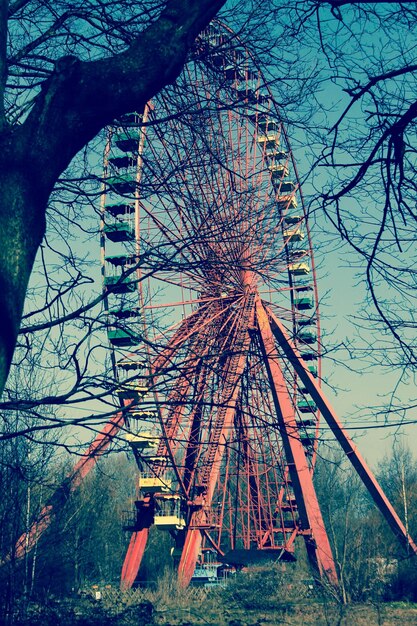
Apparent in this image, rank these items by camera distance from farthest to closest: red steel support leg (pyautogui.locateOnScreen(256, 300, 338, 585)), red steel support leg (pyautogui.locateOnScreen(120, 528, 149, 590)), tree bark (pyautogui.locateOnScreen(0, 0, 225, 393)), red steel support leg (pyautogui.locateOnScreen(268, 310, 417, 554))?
red steel support leg (pyautogui.locateOnScreen(120, 528, 149, 590)) < red steel support leg (pyautogui.locateOnScreen(268, 310, 417, 554)) < red steel support leg (pyautogui.locateOnScreen(256, 300, 338, 585)) < tree bark (pyautogui.locateOnScreen(0, 0, 225, 393))

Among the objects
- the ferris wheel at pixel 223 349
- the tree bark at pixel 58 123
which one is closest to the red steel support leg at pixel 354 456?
the ferris wheel at pixel 223 349

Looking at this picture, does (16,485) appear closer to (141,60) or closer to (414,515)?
(141,60)

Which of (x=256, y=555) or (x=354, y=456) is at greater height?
(x=354, y=456)

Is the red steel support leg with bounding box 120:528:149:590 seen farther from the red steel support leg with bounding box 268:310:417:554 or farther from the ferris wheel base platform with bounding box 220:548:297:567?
the red steel support leg with bounding box 268:310:417:554

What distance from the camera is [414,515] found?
2614cm

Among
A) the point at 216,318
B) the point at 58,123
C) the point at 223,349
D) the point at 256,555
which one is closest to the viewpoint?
the point at 58,123

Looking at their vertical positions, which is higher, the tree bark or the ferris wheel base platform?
the tree bark

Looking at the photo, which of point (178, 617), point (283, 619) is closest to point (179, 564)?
point (178, 617)

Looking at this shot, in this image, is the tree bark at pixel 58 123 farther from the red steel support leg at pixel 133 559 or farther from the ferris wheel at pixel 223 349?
the red steel support leg at pixel 133 559

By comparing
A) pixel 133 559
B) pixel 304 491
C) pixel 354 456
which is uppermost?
pixel 354 456

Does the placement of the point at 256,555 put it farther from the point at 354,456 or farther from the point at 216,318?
the point at 216,318

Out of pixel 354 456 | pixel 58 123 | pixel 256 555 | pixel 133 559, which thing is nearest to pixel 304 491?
pixel 354 456

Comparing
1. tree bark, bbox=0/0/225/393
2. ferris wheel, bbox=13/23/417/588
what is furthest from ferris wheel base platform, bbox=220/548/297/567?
tree bark, bbox=0/0/225/393

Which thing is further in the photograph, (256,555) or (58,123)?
(256,555)
